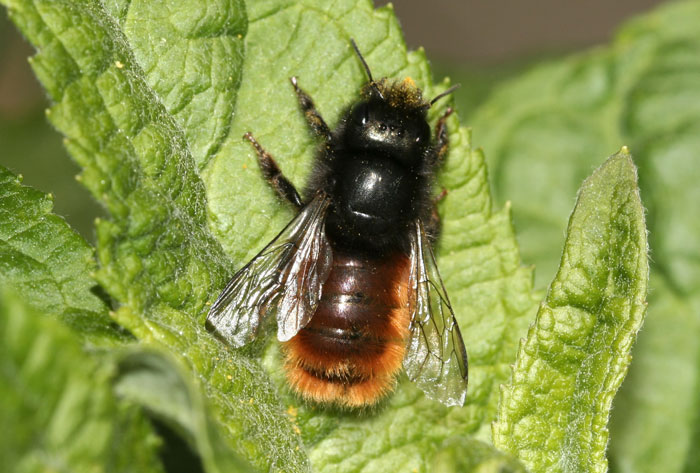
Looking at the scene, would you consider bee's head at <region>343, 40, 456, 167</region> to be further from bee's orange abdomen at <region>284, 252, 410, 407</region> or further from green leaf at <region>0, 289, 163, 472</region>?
green leaf at <region>0, 289, 163, 472</region>

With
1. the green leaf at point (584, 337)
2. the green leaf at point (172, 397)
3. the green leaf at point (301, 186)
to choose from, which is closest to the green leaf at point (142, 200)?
the green leaf at point (301, 186)

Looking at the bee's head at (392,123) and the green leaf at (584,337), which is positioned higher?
the bee's head at (392,123)

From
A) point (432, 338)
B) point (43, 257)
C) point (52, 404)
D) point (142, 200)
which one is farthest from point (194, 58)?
point (52, 404)

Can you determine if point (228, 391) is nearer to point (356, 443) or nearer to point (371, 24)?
point (356, 443)

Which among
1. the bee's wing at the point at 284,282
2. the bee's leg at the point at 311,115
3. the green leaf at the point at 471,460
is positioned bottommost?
the green leaf at the point at 471,460

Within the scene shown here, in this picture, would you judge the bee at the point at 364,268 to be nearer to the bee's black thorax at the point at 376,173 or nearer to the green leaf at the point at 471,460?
the bee's black thorax at the point at 376,173

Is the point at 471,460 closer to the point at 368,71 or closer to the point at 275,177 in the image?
the point at 275,177

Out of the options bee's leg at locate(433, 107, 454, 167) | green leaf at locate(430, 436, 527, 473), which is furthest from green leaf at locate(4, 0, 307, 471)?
bee's leg at locate(433, 107, 454, 167)
